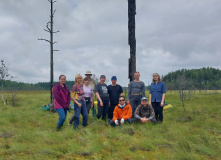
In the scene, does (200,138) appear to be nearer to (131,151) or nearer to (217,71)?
(131,151)

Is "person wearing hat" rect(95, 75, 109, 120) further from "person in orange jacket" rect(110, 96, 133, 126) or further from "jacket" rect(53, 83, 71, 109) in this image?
"jacket" rect(53, 83, 71, 109)

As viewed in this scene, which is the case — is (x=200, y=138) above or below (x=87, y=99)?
below

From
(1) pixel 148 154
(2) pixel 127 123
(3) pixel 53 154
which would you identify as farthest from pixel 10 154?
(2) pixel 127 123

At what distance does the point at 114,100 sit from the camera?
7.51 m

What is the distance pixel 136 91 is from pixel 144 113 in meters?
0.81

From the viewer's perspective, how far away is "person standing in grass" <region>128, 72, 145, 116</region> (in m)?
7.13

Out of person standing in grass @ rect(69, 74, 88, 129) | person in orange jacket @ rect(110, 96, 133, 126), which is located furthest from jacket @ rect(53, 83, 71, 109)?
person in orange jacket @ rect(110, 96, 133, 126)

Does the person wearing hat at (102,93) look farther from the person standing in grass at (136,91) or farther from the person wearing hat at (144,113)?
the person wearing hat at (144,113)

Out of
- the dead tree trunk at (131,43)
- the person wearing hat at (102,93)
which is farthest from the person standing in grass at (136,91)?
the dead tree trunk at (131,43)

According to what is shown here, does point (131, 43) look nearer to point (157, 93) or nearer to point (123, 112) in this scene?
point (157, 93)

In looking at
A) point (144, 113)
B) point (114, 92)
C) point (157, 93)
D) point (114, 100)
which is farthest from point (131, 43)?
point (144, 113)

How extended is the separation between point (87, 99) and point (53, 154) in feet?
9.77

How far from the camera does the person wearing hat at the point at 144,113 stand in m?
6.72

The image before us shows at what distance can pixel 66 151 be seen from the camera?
4379 mm
